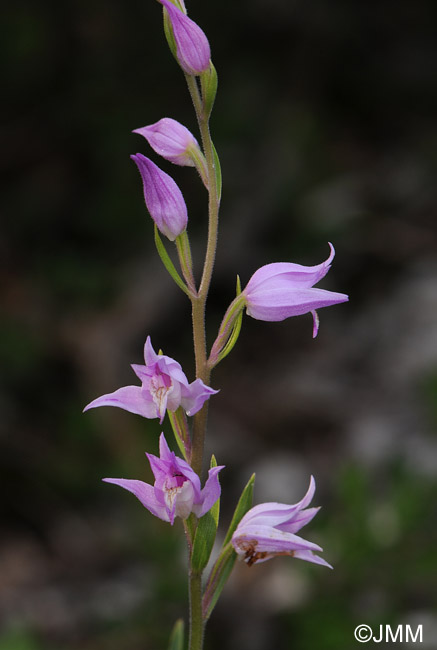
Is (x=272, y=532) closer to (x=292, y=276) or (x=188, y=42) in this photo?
(x=292, y=276)

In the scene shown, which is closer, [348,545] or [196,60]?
[196,60]

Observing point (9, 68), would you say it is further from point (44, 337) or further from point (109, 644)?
point (109, 644)

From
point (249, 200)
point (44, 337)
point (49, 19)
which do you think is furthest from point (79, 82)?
point (44, 337)

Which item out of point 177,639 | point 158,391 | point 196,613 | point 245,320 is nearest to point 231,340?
point 158,391

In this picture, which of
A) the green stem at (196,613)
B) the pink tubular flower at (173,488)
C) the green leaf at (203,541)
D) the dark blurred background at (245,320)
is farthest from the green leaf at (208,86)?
the dark blurred background at (245,320)

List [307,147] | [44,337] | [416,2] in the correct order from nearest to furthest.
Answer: [44,337] < [307,147] < [416,2]

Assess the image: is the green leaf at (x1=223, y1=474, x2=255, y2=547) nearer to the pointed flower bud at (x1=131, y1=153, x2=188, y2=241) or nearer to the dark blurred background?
the pointed flower bud at (x1=131, y1=153, x2=188, y2=241)

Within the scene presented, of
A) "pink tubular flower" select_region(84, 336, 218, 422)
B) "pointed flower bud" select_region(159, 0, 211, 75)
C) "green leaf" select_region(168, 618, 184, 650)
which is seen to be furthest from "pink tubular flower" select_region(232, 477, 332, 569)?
"pointed flower bud" select_region(159, 0, 211, 75)

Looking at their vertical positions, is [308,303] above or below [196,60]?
below
